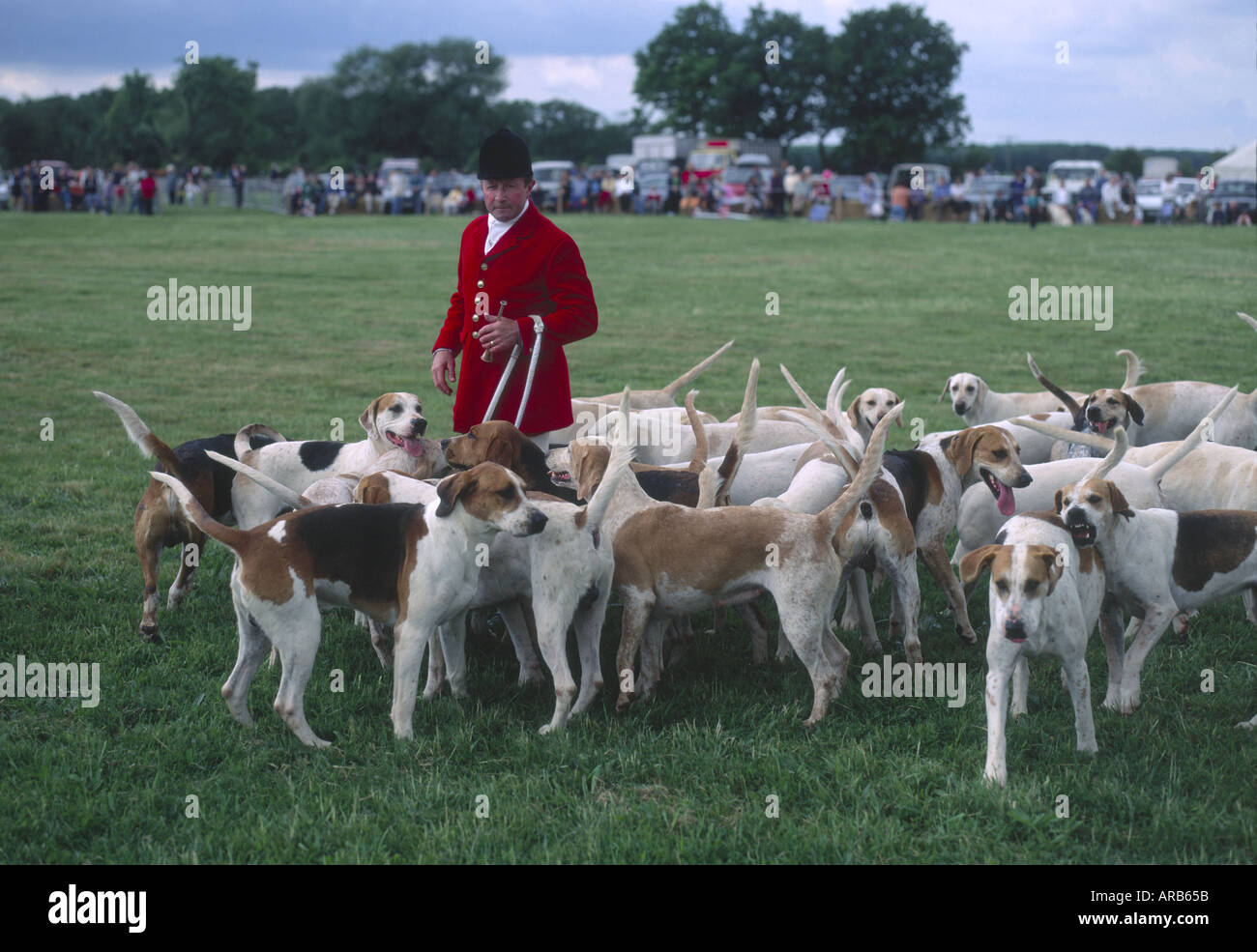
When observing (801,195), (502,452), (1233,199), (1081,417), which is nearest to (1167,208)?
(1233,199)

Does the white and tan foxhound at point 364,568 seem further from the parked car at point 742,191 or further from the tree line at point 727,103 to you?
the tree line at point 727,103

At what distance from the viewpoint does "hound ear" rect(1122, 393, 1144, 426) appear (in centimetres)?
689

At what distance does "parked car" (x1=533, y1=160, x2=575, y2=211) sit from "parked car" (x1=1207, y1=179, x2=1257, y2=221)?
71.5 ft

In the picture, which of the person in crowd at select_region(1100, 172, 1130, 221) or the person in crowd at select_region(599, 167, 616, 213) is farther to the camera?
the person in crowd at select_region(599, 167, 616, 213)

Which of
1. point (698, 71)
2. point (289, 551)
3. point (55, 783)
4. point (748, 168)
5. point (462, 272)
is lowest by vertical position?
point (55, 783)

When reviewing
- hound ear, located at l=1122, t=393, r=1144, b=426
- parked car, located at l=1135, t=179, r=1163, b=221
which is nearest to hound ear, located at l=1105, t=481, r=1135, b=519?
hound ear, located at l=1122, t=393, r=1144, b=426

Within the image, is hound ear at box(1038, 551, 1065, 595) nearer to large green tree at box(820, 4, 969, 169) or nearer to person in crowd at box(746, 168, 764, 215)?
person in crowd at box(746, 168, 764, 215)

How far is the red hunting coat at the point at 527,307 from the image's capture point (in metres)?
5.60

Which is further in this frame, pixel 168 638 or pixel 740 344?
pixel 740 344

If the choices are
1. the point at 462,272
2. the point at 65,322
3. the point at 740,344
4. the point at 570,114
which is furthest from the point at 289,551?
the point at 570,114

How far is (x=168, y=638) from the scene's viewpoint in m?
5.31

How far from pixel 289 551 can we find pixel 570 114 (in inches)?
3884
